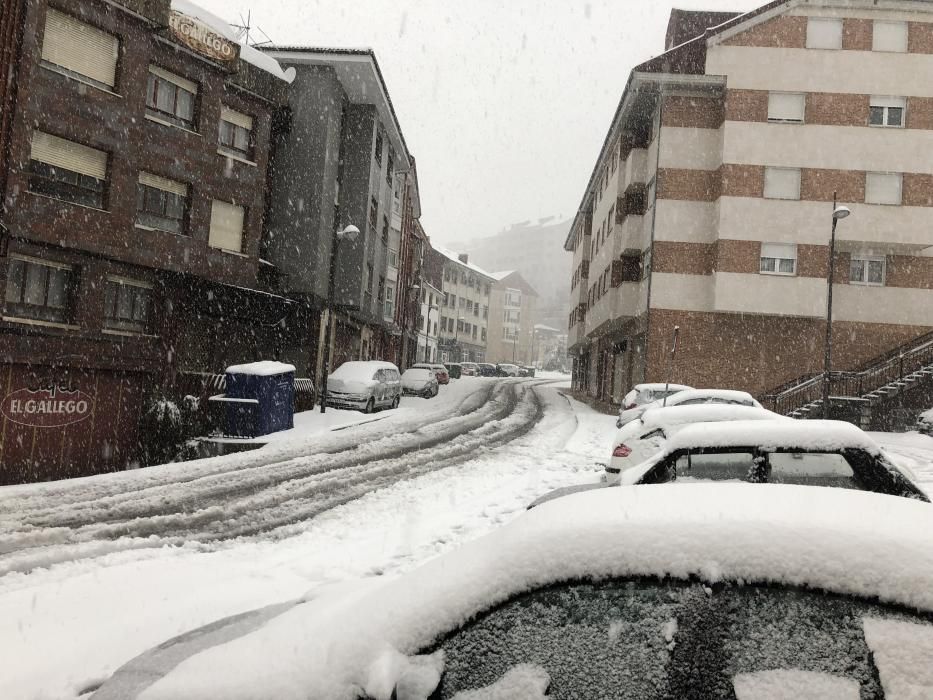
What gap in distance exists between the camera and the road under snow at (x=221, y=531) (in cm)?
462

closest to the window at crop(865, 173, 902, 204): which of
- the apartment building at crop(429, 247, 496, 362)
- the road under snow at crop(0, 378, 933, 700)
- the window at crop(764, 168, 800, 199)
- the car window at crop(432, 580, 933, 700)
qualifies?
the window at crop(764, 168, 800, 199)

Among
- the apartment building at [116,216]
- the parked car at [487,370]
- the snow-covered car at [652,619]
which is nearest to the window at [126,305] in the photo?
the apartment building at [116,216]

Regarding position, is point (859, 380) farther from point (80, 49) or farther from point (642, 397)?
point (80, 49)

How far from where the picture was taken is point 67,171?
1655 cm

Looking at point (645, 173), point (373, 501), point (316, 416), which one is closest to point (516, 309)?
point (645, 173)

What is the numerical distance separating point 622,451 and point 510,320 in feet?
303

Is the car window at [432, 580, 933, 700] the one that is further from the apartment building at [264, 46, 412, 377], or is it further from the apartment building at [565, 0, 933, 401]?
the apartment building at [565, 0, 933, 401]

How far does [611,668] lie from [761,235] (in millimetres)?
25145

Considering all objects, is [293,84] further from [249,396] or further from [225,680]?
[225,680]

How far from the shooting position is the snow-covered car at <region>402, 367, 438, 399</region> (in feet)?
108

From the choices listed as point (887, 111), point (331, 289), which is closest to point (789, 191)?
point (887, 111)

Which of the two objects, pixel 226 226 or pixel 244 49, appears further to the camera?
pixel 244 49

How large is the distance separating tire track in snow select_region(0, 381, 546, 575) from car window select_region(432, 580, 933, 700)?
19.9ft

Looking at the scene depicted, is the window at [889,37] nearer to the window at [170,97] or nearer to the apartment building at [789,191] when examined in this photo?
the apartment building at [789,191]
